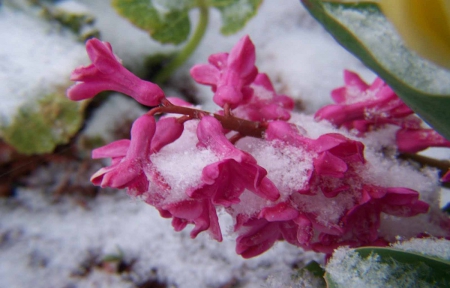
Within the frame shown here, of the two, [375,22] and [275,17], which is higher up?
[375,22]

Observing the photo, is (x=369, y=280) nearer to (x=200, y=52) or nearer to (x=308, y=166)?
(x=308, y=166)

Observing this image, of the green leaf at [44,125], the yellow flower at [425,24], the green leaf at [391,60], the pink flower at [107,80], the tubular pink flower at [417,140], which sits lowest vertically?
the green leaf at [44,125]

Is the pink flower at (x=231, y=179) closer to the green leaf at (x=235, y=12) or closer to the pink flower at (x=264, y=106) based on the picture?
the pink flower at (x=264, y=106)

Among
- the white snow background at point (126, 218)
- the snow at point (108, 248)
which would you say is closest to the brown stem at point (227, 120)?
the white snow background at point (126, 218)

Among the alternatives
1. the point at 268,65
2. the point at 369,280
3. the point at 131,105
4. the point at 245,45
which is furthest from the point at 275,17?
the point at 369,280

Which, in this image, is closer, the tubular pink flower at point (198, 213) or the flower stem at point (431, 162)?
the tubular pink flower at point (198, 213)

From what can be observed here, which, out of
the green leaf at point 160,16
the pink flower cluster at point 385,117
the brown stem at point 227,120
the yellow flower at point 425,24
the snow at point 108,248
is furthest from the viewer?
A: the green leaf at point 160,16
